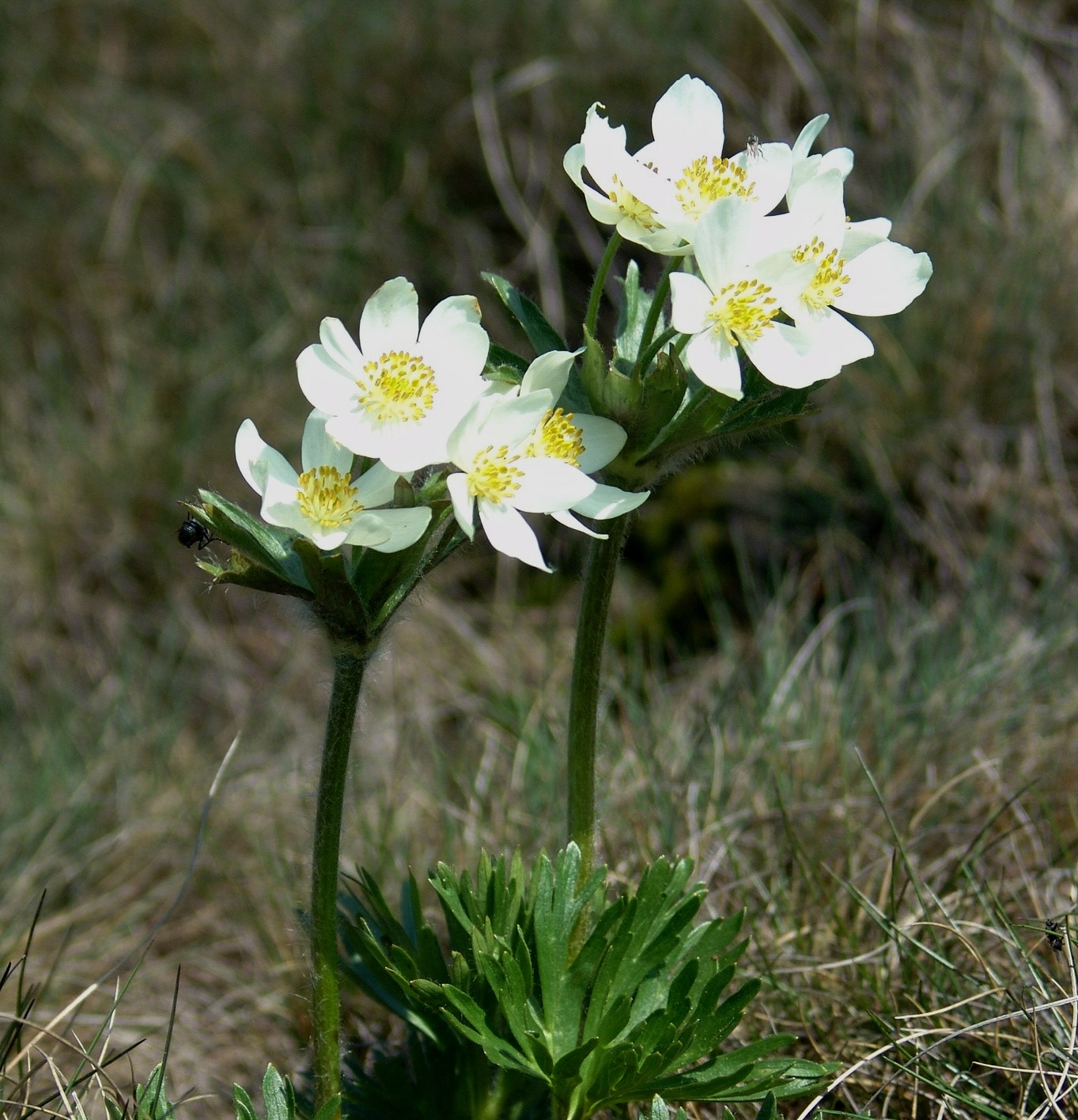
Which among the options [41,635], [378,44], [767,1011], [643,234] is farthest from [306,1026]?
[378,44]

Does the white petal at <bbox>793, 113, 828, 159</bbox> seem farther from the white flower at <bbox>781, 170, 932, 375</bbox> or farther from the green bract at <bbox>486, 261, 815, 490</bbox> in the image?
the green bract at <bbox>486, 261, 815, 490</bbox>

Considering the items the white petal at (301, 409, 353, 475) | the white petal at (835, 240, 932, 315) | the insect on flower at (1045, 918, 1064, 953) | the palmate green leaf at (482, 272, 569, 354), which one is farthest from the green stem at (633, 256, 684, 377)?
the insect on flower at (1045, 918, 1064, 953)

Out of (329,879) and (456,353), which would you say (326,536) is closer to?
(456,353)

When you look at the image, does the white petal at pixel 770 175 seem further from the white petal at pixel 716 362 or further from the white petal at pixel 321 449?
the white petal at pixel 321 449

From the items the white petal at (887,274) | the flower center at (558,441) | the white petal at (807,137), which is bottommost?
the white petal at (887,274)

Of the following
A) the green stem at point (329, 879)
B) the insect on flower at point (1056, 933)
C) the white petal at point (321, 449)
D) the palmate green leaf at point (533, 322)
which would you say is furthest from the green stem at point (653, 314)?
the insect on flower at point (1056, 933)

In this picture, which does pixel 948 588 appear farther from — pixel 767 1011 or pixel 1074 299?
pixel 767 1011
